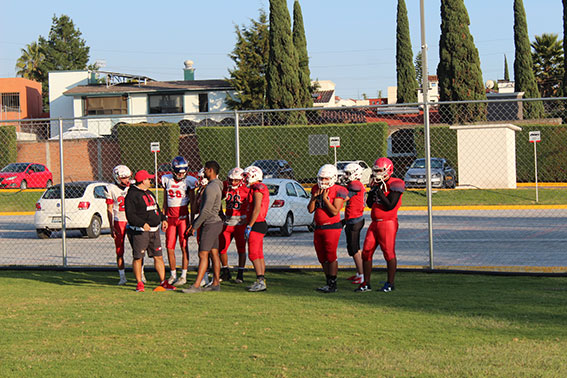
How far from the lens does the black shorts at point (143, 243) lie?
32.9 feet

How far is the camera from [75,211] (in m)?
18.8

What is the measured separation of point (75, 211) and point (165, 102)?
41.0 m

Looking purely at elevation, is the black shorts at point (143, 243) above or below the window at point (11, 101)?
below

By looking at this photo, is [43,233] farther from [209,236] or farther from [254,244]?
[254,244]

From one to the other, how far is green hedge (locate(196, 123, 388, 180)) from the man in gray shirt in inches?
520

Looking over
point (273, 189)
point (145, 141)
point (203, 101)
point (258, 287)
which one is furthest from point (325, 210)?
point (203, 101)

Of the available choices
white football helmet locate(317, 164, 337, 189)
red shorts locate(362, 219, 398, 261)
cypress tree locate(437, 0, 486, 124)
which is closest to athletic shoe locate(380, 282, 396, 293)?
red shorts locate(362, 219, 398, 261)

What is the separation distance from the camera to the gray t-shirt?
32.1 feet

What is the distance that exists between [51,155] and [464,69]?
23.1 m

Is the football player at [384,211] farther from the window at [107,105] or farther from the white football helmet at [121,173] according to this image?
the window at [107,105]

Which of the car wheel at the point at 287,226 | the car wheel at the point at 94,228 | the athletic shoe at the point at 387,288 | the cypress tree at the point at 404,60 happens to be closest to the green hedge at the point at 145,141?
the car wheel at the point at 94,228

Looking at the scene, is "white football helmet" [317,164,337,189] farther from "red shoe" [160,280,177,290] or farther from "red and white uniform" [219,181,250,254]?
"red shoe" [160,280,177,290]

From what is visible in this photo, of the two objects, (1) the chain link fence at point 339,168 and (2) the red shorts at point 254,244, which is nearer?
(2) the red shorts at point 254,244

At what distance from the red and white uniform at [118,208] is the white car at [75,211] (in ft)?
26.9
